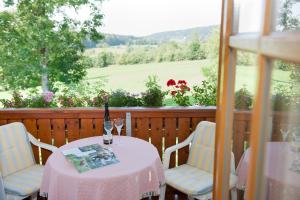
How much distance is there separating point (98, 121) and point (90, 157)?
3.16 ft

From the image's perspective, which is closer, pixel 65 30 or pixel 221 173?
pixel 221 173

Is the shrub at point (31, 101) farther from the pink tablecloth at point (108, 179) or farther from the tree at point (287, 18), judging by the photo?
the tree at point (287, 18)

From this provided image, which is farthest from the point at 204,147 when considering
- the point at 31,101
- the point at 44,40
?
the point at 44,40

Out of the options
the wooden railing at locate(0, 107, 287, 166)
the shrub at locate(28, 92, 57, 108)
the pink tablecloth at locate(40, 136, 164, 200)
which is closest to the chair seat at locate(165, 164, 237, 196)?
the pink tablecloth at locate(40, 136, 164, 200)

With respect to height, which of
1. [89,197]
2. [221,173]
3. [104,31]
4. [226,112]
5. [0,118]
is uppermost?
[104,31]

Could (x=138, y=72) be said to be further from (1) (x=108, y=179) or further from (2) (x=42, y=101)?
(1) (x=108, y=179)

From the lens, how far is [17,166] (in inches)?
117

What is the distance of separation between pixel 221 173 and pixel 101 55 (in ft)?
14.7

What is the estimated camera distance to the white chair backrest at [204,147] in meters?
2.97

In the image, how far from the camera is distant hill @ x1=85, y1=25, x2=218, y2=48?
501cm

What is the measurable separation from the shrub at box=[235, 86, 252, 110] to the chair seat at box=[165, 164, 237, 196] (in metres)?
1.80

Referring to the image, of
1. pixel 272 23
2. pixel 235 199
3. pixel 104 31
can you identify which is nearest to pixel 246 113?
pixel 272 23

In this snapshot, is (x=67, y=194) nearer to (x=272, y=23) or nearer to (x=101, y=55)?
(x=272, y=23)

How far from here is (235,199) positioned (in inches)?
45.5
